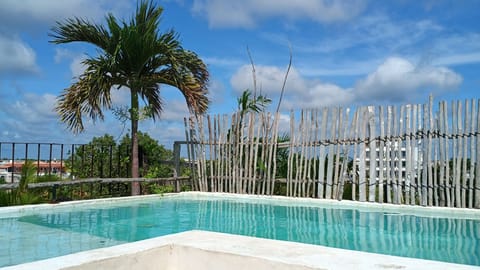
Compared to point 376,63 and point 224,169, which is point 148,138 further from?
point 376,63

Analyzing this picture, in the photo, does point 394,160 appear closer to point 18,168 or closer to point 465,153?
point 465,153

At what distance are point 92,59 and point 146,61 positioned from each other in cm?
102

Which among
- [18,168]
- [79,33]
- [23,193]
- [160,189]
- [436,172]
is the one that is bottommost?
[160,189]

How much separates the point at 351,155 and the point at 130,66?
4.64 metres

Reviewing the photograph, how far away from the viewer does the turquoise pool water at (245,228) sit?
13.4 feet

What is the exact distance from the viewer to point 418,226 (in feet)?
18.2

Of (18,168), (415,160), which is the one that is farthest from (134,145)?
(415,160)

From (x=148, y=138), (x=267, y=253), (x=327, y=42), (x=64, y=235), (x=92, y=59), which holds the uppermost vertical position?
(x=327, y=42)

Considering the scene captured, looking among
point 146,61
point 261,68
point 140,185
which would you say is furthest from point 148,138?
point 261,68

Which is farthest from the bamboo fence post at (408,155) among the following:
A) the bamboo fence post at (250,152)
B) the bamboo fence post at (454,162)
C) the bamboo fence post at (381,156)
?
the bamboo fence post at (250,152)

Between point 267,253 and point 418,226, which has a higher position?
point 267,253

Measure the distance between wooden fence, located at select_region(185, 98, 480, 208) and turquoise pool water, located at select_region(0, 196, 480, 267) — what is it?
75 centimetres

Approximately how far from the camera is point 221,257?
2.35 m

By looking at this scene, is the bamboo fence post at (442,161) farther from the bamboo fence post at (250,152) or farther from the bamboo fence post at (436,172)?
the bamboo fence post at (250,152)
